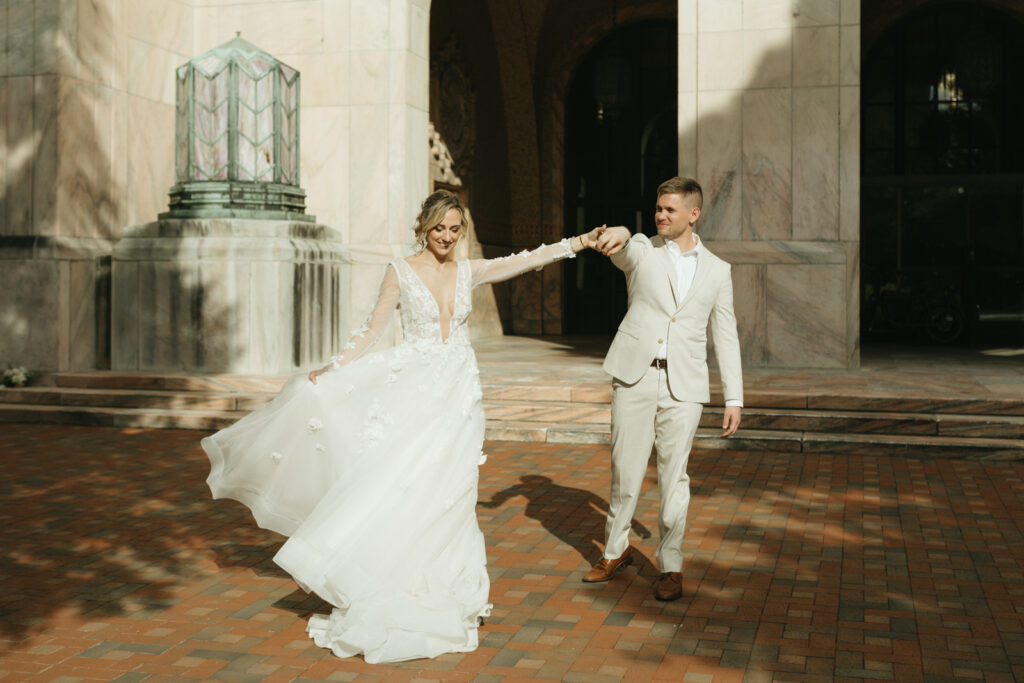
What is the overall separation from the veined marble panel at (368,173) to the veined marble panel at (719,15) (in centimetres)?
408

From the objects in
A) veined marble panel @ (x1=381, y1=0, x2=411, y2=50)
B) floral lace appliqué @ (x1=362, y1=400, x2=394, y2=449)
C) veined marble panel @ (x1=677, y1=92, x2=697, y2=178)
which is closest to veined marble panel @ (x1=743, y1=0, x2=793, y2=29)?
veined marble panel @ (x1=677, y1=92, x2=697, y2=178)

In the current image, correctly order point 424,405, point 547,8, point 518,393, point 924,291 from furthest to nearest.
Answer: point 547,8
point 924,291
point 518,393
point 424,405

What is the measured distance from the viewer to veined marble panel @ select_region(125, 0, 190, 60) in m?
13.7

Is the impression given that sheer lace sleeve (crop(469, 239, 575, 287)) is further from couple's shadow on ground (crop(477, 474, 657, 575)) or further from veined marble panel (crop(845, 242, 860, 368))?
veined marble panel (crop(845, 242, 860, 368))

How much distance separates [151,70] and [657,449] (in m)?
10.6

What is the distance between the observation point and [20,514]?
288 inches

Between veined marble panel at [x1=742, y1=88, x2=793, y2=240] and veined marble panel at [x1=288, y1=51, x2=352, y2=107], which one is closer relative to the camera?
veined marble panel at [x1=742, y1=88, x2=793, y2=240]

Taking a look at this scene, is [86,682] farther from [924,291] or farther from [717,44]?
[924,291]

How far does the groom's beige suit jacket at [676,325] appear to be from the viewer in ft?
18.4

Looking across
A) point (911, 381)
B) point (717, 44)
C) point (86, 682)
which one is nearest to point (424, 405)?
point (86, 682)

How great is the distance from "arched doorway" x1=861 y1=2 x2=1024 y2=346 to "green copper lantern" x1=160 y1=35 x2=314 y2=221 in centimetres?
1061

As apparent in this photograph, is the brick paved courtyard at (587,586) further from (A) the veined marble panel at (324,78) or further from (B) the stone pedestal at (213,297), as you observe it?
(A) the veined marble panel at (324,78)

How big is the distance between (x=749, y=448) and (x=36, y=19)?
9.01 metres

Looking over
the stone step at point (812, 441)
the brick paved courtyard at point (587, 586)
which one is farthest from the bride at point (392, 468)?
the stone step at point (812, 441)
